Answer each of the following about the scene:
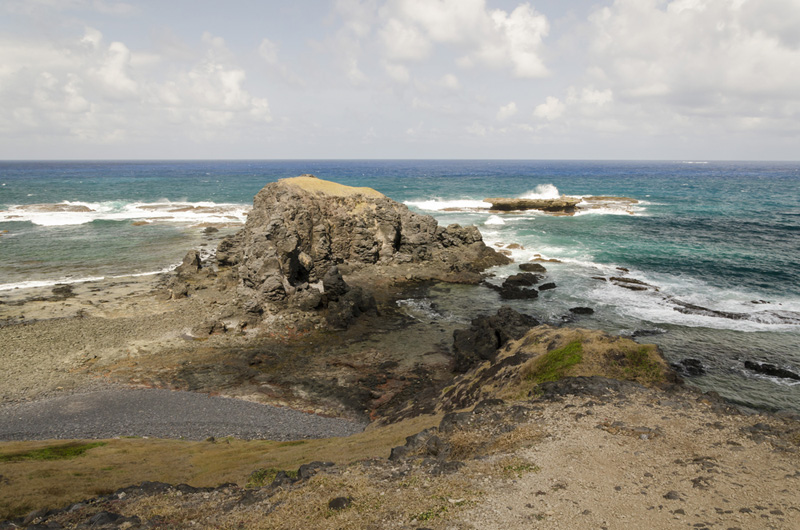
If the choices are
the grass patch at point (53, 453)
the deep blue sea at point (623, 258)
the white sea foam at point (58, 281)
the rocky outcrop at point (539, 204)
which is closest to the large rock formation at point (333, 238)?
the deep blue sea at point (623, 258)

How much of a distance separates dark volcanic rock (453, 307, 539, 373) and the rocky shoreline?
0.12 m

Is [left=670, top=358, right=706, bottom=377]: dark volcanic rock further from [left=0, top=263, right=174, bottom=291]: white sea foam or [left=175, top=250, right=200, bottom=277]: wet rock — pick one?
[left=0, top=263, right=174, bottom=291]: white sea foam

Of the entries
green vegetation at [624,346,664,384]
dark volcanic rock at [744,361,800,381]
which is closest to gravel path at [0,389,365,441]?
green vegetation at [624,346,664,384]

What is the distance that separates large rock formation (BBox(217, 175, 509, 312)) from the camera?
32438 millimetres

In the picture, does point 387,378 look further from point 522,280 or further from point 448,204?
point 448,204

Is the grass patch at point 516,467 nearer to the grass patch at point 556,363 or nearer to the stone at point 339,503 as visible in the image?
the stone at point 339,503

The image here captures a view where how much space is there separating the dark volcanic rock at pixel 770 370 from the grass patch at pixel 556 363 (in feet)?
45.3

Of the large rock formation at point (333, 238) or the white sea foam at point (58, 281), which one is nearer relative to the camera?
the large rock formation at point (333, 238)

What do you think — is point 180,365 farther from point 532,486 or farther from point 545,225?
point 545,225

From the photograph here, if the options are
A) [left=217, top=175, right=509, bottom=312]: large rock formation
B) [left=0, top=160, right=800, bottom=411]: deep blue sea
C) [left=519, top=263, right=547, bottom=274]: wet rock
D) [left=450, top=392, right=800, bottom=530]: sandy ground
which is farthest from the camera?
[left=519, top=263, right=547, bottom=274]: wet rock

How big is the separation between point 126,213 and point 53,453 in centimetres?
7382

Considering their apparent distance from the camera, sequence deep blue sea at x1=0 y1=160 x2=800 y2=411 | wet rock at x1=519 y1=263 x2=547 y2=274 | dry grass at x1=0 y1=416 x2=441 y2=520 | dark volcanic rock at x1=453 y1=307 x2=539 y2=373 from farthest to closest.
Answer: wet rock at x1=519 y1=263 x2=547 y2=274 < deep blue sea at x1=0 y1=160 x2=800 y2=411 < dark volcanic rock at x1=453 y1=307 x2=539 y2=373 < dry grass at x1=0 y1=416 x2=441 y2=520

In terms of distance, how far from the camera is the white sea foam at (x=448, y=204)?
81.9 meters

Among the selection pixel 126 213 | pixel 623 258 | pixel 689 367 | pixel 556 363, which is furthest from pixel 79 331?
pixel 126 213
